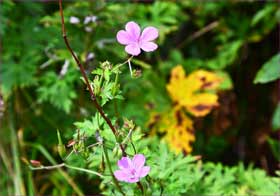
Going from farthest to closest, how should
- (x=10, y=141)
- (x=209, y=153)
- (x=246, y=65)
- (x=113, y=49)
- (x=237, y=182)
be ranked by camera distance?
(x=246, y=65), (x=209, y=153), (x=10, y=141), (x=113, y=49), (x=237, y=182)

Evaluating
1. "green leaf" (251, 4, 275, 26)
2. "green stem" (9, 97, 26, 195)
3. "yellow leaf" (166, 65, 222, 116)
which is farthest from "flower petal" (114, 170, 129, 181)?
"green leaf" (251, 4, 275, 26)

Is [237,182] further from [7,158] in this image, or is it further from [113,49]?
[7,158]

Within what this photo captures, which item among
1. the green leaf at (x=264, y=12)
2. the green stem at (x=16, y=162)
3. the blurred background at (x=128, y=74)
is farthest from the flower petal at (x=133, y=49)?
the green leaf at (x=264, y=12)

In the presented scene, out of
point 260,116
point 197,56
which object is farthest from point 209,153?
point 197,56

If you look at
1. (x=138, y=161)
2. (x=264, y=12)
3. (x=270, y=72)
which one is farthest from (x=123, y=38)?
(x=264, y=12)

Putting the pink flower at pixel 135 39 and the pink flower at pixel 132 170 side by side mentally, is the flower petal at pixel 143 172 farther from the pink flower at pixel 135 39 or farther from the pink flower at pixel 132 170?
the pink flower at pixel 135 39
